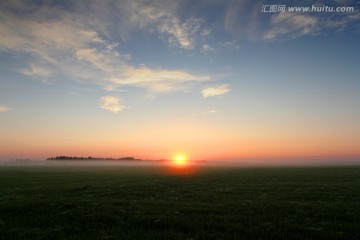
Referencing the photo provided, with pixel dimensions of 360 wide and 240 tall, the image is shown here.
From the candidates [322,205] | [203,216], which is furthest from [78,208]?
[322,205]

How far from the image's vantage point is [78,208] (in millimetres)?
18094

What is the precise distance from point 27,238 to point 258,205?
46.5 ft

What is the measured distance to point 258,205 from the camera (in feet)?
62.5

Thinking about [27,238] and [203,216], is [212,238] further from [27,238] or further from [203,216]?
[27,238]

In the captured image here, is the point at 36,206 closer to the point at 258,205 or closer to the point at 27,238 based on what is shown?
the point at 27,238

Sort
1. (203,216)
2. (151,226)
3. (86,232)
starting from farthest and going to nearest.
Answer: (203,216) → (151,226) → (86,232)

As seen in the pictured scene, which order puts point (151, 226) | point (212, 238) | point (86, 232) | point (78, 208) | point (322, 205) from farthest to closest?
1. point (322, 205)
2. point (78, 208)
3. point (151, 226)
4. point (86, 232)
5. point (212, 238)

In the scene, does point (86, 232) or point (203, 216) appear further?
point (203, 216)

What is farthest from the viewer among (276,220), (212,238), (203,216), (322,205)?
(322,205)

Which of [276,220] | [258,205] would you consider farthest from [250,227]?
[258,205]

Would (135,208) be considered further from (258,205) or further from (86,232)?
(258,205)

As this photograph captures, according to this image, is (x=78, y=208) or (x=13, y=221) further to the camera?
(x=78, y=208)

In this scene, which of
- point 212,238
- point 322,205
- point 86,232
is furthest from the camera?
point 322,205

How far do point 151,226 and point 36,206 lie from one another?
10.2m
